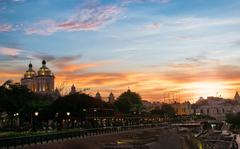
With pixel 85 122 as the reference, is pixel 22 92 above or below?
above

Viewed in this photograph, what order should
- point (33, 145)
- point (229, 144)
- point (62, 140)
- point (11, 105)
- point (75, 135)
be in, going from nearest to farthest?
point (33, 145), point (62, 140), point (75, 135), point (11, 105), point (229, 144)

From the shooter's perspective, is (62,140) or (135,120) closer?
(62,140)

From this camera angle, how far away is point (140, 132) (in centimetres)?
10875

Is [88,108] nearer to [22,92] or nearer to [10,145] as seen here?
[22,92]

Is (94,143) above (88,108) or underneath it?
underneath

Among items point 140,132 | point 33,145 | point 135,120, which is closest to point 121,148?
point 33,145

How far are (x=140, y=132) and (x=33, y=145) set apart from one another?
62.2 meters

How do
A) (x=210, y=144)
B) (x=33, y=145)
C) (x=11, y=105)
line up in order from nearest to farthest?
(x=33, y=145)
(x=11, y=105)
(x=210, y=144)

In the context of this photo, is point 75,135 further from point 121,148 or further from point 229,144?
point 229,144

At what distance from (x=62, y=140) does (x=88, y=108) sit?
56753mm

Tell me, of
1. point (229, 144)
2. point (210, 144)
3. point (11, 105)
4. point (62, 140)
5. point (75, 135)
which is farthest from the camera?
point (210, 144)

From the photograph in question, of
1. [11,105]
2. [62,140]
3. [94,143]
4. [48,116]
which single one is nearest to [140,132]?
[48,116]

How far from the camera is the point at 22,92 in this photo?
10706 cm

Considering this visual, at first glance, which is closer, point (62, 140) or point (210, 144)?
point (62, 140)
